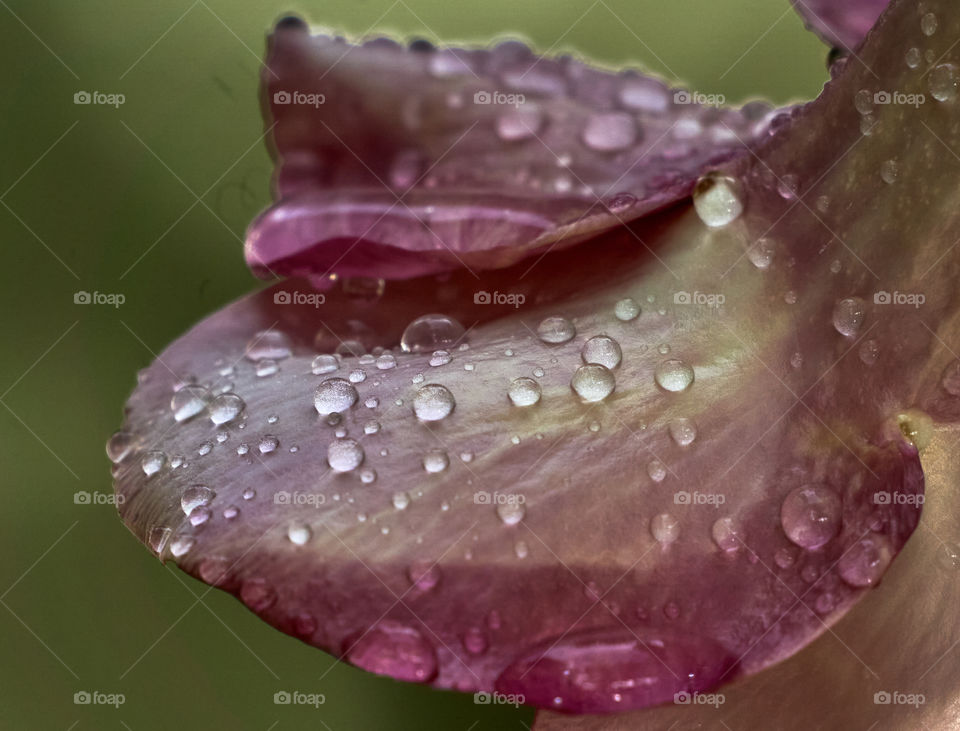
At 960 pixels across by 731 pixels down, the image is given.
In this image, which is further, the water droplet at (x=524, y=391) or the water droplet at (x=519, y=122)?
the water droplet at (x=519, y=122)

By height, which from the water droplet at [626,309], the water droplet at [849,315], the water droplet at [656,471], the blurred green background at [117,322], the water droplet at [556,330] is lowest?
the blurred green background at [117,322]

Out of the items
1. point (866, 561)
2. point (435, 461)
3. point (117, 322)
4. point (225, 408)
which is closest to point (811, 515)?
point (866, 561)

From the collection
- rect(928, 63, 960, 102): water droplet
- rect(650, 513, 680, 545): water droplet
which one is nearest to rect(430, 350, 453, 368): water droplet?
rect(650, 513, 680, 545): water droplet

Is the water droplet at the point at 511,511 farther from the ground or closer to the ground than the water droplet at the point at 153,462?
farther from the ground

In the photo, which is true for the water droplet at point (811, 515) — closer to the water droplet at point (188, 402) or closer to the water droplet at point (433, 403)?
the water droplet at point (433, 403)

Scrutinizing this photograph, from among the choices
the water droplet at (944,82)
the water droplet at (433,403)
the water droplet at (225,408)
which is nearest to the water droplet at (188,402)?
the water droplet at (225,408)

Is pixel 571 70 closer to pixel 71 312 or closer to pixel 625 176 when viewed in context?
pixel 625 176

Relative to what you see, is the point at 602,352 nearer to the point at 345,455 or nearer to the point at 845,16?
the point at 345,455

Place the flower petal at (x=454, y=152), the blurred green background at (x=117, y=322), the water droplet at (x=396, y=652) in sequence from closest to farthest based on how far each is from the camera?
the water droplet at (x=396, y=652) → the flower petal at (x=454, y=152) → the blurred green background at (x=117, y=322)
